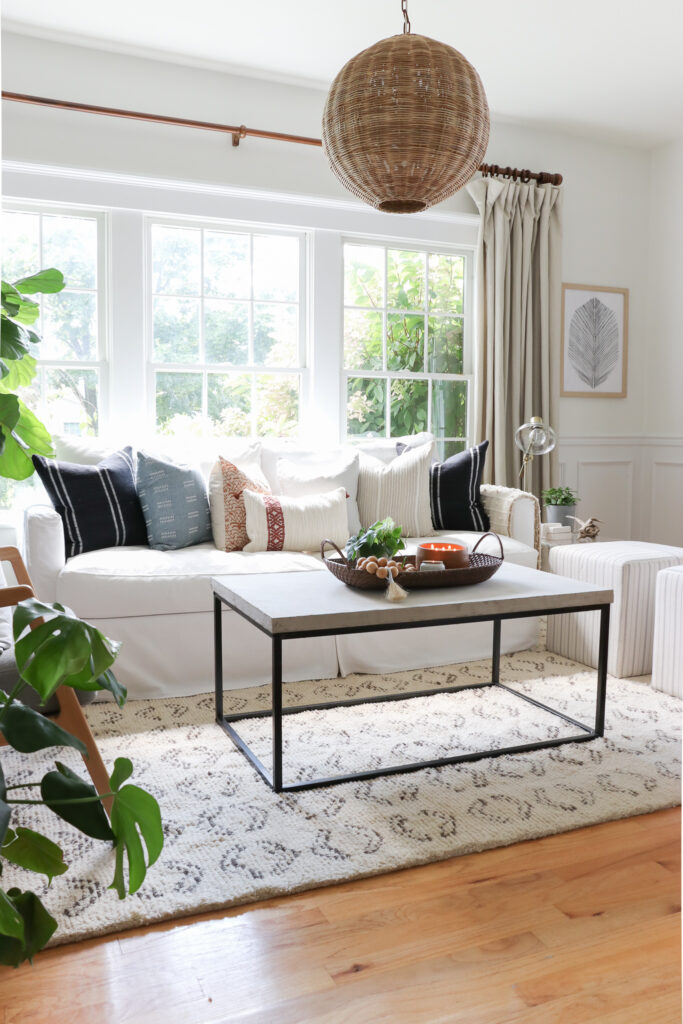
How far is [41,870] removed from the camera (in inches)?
35.9

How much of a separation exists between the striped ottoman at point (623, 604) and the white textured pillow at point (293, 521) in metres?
0.99

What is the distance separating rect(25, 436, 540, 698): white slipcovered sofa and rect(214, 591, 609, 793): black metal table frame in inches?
11.3

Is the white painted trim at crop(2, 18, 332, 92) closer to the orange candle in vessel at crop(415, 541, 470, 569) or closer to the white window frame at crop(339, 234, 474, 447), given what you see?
the white window frame at crop(339, 234, 474, 447)

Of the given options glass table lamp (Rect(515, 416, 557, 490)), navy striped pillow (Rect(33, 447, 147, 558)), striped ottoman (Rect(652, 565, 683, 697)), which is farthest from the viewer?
glass table lamp (Rect(515, 416, 557, 490))

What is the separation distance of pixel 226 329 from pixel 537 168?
Result: 2088 mm

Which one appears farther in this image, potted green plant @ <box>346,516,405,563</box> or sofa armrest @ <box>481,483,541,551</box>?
sofa armrest @ <box>481,483,541,551</box>

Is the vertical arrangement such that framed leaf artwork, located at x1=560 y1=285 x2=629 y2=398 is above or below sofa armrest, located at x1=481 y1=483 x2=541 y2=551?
above

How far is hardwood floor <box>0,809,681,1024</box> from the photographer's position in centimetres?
141

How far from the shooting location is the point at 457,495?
383 centimetres

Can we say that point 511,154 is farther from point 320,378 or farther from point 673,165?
point 320,378

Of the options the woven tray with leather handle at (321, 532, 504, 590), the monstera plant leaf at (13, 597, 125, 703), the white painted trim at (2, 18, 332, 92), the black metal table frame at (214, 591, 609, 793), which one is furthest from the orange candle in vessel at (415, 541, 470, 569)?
the white painted trim at (2, 18, 332, 92)

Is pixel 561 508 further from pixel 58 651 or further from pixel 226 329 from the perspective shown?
pixel 58 651

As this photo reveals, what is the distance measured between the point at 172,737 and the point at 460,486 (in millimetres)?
1837

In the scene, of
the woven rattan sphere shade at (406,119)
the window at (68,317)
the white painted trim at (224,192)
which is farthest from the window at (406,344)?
the woven rattan sphere shade at (406,119)
